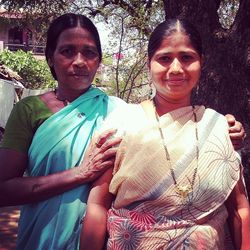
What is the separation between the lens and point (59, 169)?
174 cm

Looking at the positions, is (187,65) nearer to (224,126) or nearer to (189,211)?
(224,126)

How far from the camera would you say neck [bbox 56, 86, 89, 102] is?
1.89 m

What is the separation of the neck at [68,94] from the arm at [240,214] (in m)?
0.75

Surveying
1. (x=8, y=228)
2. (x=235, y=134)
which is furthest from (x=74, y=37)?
(x=8, y=228)

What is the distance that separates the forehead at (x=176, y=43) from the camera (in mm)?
1689

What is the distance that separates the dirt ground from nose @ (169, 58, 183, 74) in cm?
366

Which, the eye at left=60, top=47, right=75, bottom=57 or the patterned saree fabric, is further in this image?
the eye at left=60, top=47, right=75, bottom=57

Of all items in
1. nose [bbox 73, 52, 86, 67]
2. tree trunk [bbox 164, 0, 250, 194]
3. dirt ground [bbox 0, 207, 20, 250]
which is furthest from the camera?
dirt ground [bbox 0, 207, 20, 250]

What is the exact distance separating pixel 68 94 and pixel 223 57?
7.87 feet

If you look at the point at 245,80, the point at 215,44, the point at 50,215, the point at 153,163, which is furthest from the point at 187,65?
the point at 215,44

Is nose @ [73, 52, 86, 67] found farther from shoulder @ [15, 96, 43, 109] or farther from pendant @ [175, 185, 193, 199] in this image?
pendant @ [175, 185, 193, 199]

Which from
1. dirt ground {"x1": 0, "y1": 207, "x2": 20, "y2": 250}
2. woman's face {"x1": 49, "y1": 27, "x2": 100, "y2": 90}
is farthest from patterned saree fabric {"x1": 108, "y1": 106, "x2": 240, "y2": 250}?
dirt ground {"x1": 0, "y1": 207, "x2": 20, "y2": 250}

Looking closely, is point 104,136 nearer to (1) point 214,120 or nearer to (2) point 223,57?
(1) point 214,120

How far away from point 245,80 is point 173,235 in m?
2.46
